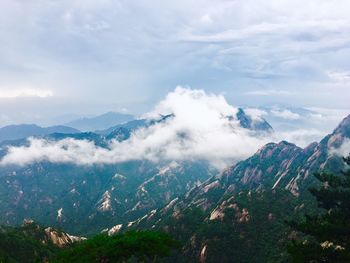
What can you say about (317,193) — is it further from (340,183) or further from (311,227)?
(311,227)

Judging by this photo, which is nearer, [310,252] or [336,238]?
[310,252]

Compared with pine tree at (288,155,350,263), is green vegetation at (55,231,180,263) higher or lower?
lower

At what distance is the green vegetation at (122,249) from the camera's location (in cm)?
6872

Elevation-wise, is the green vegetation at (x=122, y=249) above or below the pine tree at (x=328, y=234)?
below

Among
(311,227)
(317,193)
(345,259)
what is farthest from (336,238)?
(317,193)

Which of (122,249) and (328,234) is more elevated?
(328,234)

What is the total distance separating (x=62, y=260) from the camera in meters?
71.5

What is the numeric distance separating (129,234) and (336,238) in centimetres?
3473

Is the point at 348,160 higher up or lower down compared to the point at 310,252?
higher up

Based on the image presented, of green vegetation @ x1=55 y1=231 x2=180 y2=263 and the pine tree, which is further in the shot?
green vegetation @ x1=55 y1=231 x2=180 y2=263

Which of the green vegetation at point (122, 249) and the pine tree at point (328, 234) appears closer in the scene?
the pine tree at point (328, 234)

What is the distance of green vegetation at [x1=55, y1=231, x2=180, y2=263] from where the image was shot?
225 ft

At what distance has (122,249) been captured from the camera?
69.7 m

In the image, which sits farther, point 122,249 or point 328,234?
point 122,249
